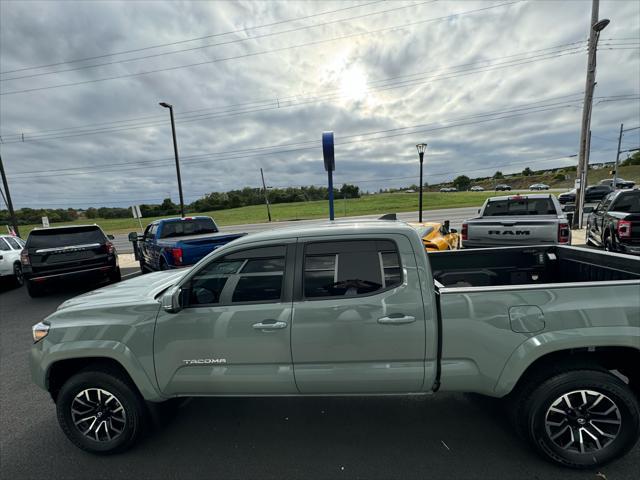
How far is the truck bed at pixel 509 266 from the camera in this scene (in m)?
3.27

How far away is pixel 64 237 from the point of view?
7695mm

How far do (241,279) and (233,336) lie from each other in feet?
1.50

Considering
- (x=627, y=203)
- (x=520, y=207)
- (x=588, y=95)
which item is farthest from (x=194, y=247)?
(x=588, y=95)

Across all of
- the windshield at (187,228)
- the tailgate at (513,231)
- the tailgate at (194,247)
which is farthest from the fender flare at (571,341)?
the windshield at (187,228)

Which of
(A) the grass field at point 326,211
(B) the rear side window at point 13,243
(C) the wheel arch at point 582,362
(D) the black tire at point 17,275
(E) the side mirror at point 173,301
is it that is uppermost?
(E) the side mirror at point 173,301

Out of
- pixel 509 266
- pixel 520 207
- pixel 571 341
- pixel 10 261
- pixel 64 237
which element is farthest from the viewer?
pixel 10 261

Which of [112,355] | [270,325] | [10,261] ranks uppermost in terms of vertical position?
[270,325]

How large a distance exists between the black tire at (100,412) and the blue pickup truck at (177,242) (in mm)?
3653

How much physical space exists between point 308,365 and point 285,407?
103 centimetres

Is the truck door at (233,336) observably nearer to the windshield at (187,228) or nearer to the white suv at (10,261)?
the windshield at (187,228)

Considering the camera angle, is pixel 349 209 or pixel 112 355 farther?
pixel 349 209

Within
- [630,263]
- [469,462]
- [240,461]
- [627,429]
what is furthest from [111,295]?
[630,263]

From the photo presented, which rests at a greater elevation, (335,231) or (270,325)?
(335,231)

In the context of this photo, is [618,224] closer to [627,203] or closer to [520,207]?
[627,203]
